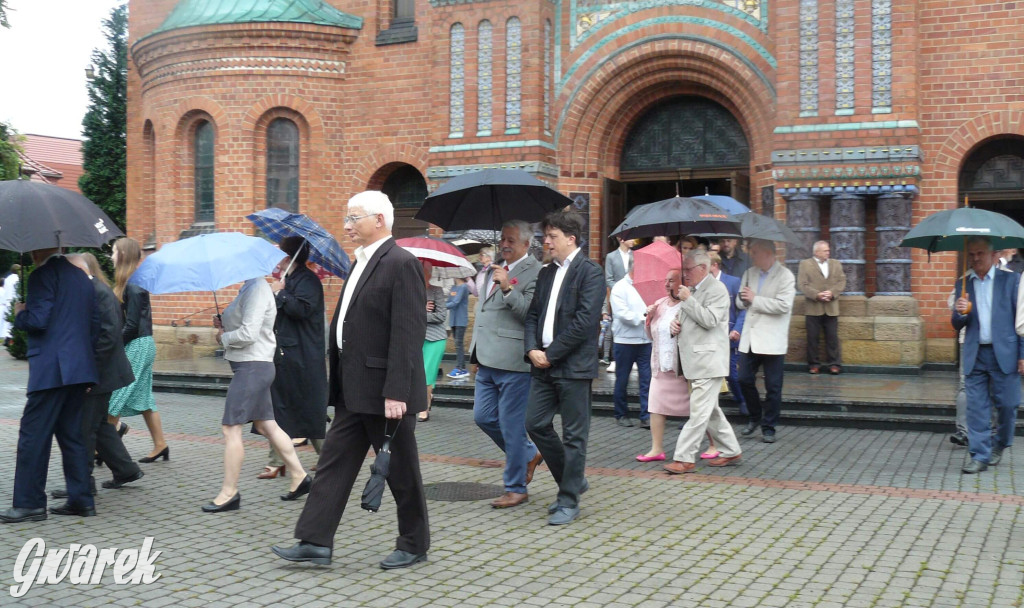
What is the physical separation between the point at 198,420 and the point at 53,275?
526 centimetres

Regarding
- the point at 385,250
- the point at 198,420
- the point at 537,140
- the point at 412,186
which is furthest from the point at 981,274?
the point at 412,186

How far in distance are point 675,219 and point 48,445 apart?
17.2 feet

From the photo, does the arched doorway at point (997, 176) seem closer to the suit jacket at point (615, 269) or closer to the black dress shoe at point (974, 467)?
the suit jacket at point (615, 269)

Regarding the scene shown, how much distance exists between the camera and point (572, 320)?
712cm

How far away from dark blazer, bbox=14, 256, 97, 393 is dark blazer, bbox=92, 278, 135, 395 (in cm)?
15

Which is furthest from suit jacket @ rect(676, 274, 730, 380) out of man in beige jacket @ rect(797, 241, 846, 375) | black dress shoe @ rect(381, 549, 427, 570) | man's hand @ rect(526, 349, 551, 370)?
man in beige jacket @ rect(797, 241, 846, 375)

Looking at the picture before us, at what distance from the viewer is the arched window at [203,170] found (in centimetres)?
1988

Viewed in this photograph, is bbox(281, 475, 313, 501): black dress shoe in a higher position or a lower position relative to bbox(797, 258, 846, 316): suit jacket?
lower

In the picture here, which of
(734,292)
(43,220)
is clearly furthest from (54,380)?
(734,292)

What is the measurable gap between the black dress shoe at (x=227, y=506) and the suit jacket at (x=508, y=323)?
1.94 m

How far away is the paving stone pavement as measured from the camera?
539cm

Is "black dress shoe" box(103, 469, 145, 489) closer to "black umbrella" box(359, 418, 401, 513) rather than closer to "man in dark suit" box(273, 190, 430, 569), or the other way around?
"man in dark suit" box(273, 190, 430, 569)

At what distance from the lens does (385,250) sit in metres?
5.89

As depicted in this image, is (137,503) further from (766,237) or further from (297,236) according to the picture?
(766,237)
